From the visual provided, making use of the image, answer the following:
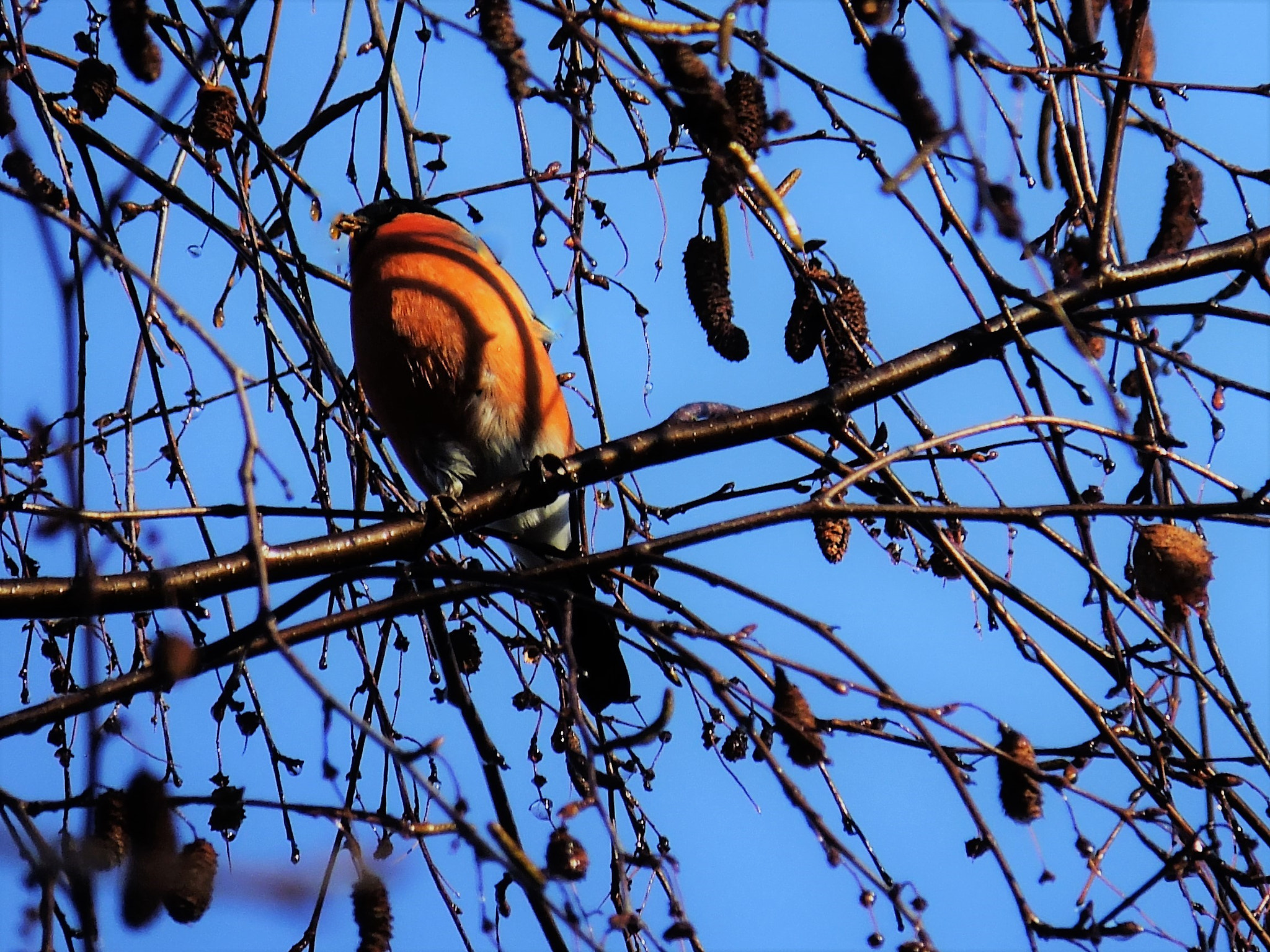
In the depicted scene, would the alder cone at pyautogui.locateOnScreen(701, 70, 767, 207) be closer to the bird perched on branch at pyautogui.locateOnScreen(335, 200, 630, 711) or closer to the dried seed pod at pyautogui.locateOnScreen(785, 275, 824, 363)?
the dried seed pod at pyautogui.locateOnScreen(785, 275, 824, 363)

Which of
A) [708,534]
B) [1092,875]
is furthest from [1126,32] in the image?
[1092,875]

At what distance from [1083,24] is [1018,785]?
3.53ft

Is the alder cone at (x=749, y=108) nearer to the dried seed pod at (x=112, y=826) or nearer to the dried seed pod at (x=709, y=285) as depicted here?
the dried seed pod at (x=709, y=285)

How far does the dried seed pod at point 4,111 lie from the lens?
1.61 meters

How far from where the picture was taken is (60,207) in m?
1.97

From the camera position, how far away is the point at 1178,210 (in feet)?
6.54

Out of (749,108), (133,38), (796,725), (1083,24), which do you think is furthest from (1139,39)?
(133,38)

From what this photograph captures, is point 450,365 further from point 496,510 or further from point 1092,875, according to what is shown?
point 1092,875

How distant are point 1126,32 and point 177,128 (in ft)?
4.08

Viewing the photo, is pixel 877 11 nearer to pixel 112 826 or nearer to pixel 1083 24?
pixel 1083 24

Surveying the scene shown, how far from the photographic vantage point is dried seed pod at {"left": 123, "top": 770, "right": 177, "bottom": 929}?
990mm

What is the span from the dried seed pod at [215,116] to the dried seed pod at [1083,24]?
119 centimetres

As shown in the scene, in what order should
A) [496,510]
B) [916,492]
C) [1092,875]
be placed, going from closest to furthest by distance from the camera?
[1092,875], [916,492], [496,510]

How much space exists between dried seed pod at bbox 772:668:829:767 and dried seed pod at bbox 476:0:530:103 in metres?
0.63
